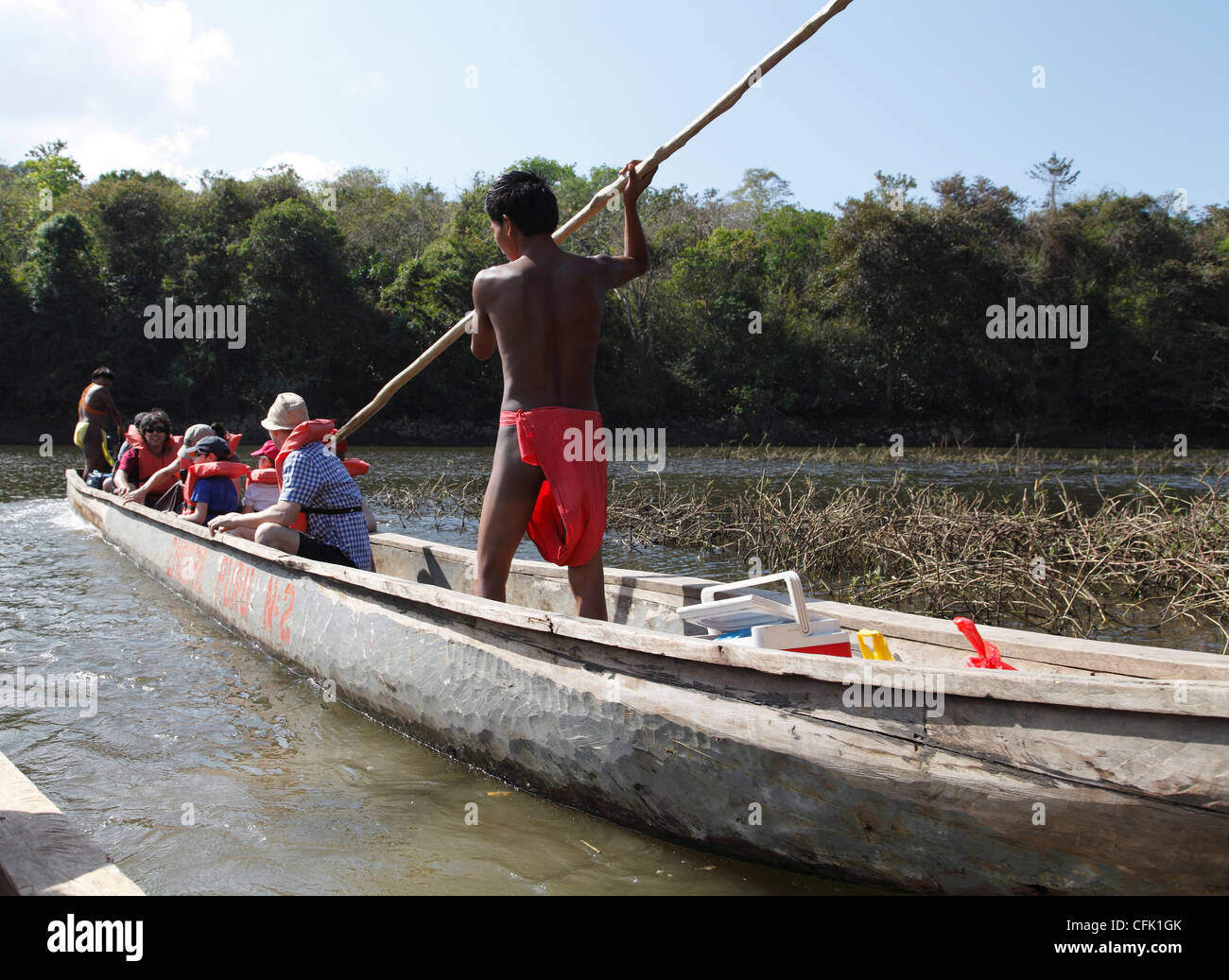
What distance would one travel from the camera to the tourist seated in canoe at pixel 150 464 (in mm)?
8430

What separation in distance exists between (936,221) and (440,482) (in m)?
23.8

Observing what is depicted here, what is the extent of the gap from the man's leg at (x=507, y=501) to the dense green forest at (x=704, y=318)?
88.4 ft

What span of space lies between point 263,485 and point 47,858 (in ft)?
16.1

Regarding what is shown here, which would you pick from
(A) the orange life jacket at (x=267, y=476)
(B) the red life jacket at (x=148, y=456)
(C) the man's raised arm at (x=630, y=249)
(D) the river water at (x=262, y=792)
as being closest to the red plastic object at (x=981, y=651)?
(D) the river water at (x=262, y=792)

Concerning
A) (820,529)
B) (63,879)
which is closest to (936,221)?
(820,529)

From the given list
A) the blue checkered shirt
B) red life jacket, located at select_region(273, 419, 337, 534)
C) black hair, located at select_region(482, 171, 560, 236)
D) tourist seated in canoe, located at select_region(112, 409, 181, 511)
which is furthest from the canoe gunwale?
tourist seated in canoe, located at select_region(112, 409, 181, 511)

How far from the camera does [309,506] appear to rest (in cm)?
538

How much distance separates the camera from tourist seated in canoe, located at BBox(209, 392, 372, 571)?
17.0 ft

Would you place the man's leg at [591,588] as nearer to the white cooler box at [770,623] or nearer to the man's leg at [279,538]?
the white cooler box at [770,623]

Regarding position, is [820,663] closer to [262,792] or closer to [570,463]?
[570,463]

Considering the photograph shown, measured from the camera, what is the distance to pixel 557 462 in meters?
3.53

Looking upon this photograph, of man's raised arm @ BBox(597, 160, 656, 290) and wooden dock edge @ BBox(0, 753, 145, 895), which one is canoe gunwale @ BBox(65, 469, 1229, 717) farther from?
wooden dock edge @ BBox(0, 753, 145, 895)

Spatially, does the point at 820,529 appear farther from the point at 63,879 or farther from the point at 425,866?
the point at 63,879
